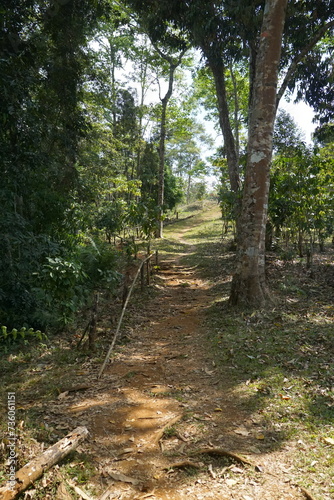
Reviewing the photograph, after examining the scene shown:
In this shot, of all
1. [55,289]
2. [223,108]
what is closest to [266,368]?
[55,289]

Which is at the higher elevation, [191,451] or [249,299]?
[249,299]

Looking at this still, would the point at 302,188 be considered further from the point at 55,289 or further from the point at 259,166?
the point at 55,289

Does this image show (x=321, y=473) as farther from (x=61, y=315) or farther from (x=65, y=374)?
(x=61, y=315)

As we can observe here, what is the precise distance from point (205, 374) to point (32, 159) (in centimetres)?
496

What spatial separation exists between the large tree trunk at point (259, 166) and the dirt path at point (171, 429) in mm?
1775

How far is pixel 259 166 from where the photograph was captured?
7508 mm

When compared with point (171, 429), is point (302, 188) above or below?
above

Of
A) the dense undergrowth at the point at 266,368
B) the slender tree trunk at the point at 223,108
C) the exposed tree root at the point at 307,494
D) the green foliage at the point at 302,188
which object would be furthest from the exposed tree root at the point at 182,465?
the slender tree trunk at the point at 223,108

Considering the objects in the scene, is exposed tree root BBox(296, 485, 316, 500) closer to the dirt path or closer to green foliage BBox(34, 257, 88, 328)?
the dirt path

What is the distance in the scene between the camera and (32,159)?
656cm

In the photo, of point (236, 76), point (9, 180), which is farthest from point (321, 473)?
point (236, 76)

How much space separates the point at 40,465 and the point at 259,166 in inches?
261

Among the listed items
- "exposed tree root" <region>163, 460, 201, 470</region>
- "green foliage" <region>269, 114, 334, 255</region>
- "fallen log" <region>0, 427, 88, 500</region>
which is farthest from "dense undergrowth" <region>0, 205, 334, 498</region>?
"green foliage" <region>269, 114, 334, 255</region>

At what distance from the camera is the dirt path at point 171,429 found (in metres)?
2.94
